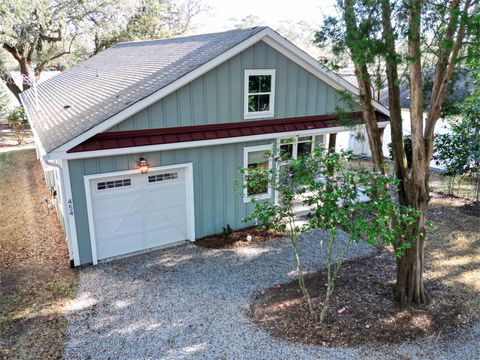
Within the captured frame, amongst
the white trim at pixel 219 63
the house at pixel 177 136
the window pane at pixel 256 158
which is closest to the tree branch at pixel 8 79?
the house at pixel 177 136

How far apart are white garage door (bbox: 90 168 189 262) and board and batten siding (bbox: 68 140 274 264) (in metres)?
0.26

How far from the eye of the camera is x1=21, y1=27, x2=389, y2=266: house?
8.38 metres

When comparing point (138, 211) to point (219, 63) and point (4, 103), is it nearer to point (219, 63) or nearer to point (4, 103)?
point (219, 63)

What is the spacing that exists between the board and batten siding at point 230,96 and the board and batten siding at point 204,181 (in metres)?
0.73

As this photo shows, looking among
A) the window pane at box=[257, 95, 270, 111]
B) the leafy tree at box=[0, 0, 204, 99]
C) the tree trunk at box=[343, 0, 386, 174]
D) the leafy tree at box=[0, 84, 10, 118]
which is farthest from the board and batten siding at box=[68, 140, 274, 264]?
the leafy tree at box=[0, 84, 10, 118]

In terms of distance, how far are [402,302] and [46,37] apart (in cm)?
2552

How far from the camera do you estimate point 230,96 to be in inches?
382

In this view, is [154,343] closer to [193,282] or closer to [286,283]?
[193,282]

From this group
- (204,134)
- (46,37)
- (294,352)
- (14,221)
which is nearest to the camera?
(294,352)

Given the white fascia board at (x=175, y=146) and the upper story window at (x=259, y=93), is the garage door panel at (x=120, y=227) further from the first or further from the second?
the upper story window at (x=259, y=93)

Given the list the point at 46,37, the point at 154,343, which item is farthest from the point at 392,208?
the point at 46,37

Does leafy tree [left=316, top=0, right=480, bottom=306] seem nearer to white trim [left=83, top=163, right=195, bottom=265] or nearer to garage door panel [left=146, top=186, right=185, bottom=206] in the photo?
white trim [left=83, top=163, right=195, bottom=265]

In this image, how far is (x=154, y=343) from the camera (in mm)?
6137

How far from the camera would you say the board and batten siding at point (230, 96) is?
29.1ft
